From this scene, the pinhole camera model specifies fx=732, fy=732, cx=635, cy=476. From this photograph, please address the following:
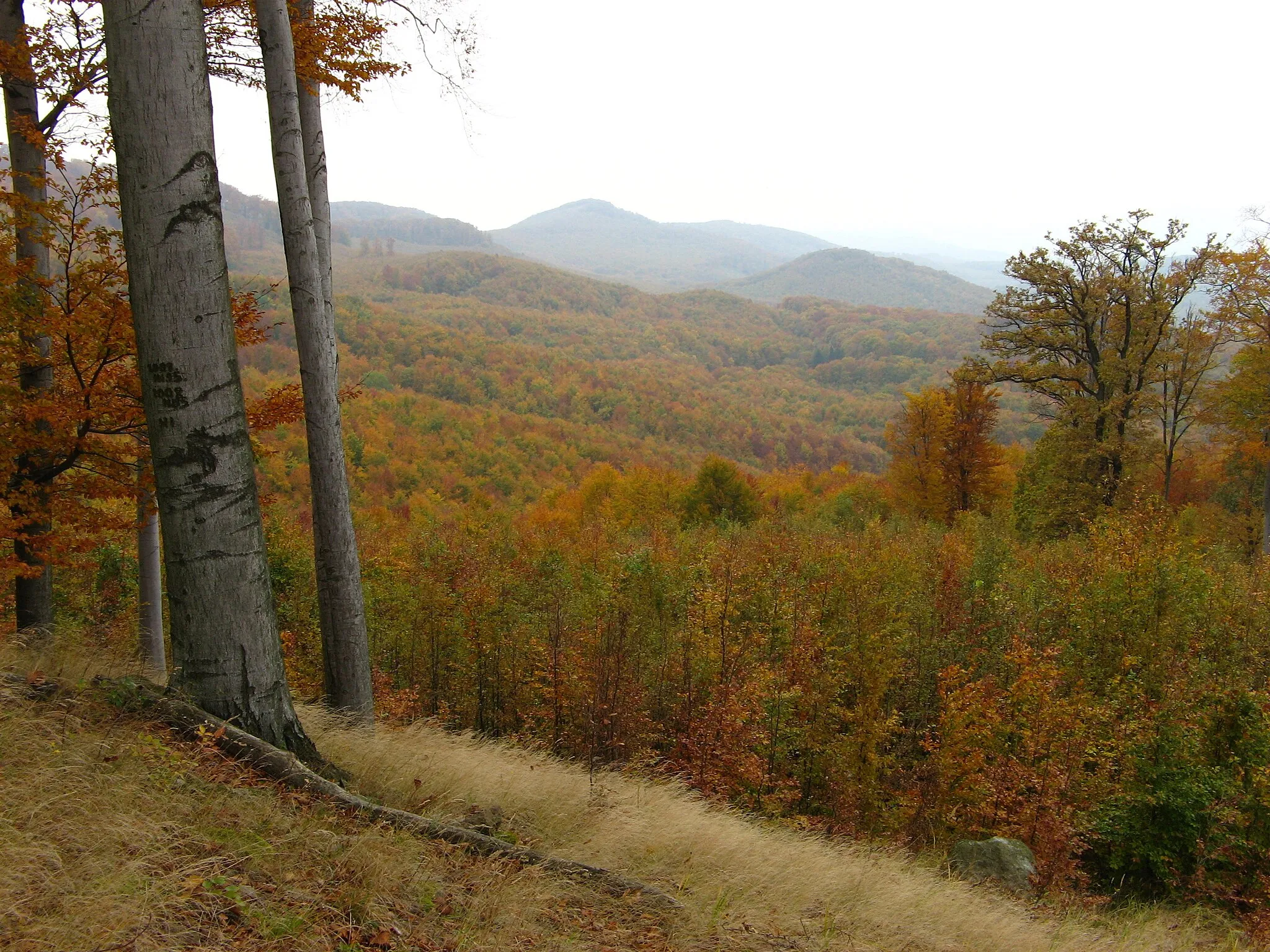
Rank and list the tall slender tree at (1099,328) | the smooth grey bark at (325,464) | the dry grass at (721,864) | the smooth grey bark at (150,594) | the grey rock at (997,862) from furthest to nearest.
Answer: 1. the tall slender tree at (1099,328)
2. the smooth grey bark at (150,594)
3. the grey rock at (997,862)
4. the smooth grey bark at (325,464)
5. the dry grass at (721,864)

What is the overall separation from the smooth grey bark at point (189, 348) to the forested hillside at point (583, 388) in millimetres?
26850

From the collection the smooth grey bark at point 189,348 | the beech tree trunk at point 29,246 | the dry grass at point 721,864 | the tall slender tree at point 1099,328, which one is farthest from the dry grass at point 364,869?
the tall slender tree at point 1099,328

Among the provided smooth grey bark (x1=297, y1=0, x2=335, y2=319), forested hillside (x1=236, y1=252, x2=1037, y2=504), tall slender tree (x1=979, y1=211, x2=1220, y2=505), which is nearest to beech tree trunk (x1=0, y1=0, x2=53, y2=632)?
smooth grey bark (x1=297, y1=0, x2=335, y2=319)

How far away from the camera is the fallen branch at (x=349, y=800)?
3.54 metres

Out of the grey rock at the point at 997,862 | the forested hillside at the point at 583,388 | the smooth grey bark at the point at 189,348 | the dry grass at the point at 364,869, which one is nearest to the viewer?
the dry grass at the point at 364,869

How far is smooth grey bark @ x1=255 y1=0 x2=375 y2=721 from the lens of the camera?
5.81m

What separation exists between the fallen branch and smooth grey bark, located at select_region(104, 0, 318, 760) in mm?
112

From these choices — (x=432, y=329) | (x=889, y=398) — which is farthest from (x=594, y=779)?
(x=889, y=398)

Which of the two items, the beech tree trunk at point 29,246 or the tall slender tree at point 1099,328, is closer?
the beech tree trunk at point 29,246

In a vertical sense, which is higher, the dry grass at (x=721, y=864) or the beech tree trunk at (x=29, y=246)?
the beech tree trunk at (x=29, y=246)

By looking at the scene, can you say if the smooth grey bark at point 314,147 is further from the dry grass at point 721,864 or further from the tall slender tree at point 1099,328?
the tall slender tree at point 1099,328

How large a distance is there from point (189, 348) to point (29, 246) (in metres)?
5.18

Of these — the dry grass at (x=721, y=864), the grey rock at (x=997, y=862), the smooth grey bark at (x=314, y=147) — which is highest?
the smooth grey bark at (x=314, y=147)

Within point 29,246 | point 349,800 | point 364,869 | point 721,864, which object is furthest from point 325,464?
point 721,864
